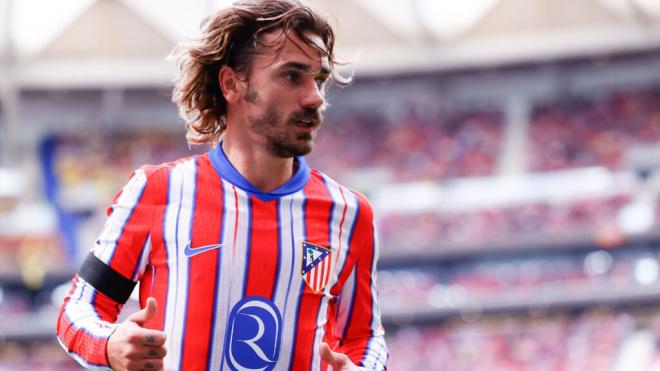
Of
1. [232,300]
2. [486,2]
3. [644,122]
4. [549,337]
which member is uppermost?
[486,2]

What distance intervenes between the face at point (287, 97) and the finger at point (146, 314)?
0.67 metres

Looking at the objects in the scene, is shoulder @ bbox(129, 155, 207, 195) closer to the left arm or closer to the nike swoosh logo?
the nike swoosh logo

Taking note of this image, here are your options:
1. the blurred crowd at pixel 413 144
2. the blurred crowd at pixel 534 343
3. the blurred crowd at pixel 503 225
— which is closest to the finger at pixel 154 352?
the blurred crowd at pixel 534 343

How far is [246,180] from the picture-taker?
112 inches

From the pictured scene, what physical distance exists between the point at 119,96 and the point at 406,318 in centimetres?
1097

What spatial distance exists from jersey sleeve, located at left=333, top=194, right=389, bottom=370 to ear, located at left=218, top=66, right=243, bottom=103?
0.52 metres

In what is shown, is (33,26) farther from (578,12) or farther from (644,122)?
(644,122)

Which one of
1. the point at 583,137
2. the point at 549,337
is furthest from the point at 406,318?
the point at 583,137

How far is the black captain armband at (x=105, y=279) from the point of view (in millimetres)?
2686

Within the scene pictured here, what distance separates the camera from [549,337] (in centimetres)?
2091

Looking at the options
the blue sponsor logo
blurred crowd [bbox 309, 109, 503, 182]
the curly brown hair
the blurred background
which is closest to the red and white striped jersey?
the blue sponsor logo

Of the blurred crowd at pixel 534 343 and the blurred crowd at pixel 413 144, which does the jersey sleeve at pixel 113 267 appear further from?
the blurred crowd at pixel 413 144

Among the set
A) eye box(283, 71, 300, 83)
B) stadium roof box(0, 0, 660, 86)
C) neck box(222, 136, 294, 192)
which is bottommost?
neck box(222, 136, 294, 192)

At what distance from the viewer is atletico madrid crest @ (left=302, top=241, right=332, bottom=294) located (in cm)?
277
